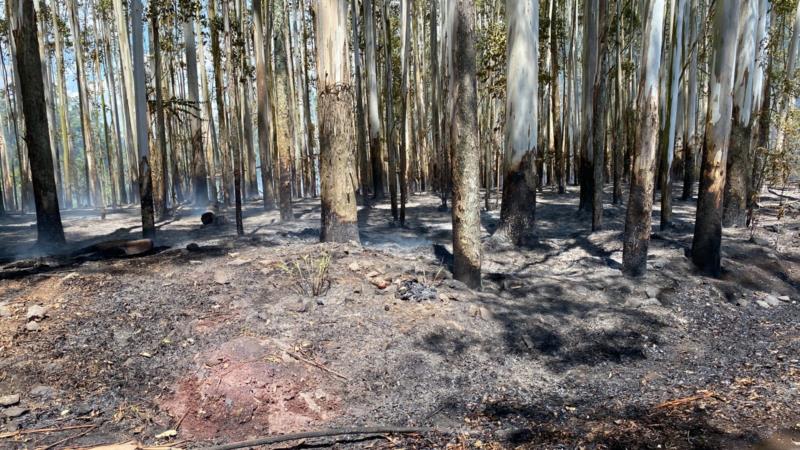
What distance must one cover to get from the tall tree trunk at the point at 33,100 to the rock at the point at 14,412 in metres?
5.76

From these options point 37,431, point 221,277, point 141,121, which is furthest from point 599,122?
point 37,431

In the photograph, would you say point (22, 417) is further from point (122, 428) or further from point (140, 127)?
point (140, 127)

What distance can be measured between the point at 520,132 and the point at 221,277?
525 centimetres

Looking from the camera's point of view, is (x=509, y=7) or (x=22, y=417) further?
(x=509, y=7)

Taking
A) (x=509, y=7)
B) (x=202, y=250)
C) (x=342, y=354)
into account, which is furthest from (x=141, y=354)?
(x=509, y=7)

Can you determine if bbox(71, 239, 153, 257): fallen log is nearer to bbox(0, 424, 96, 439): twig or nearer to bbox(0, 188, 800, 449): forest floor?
bbox(0, 188, 800, 449): forest floor

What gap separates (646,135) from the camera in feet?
19.8

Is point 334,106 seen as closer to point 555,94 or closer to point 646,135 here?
point 646,135

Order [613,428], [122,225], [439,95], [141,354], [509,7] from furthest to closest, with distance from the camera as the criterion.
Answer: [439,95], [122,225], [509,7], [141,354], [613,428]

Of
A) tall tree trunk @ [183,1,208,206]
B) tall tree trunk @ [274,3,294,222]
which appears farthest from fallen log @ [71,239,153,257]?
tall tree trunk @ [183,1,208,206]

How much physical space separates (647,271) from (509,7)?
4593mm

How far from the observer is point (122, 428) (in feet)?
10.7

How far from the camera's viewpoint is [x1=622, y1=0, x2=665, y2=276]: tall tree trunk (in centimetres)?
598

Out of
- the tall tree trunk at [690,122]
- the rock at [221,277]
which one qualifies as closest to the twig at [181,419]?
the rock at [221,277]
